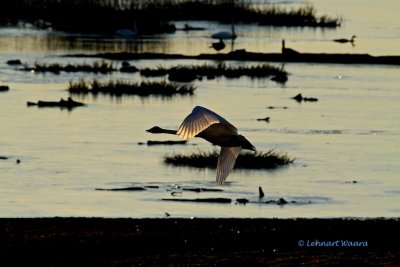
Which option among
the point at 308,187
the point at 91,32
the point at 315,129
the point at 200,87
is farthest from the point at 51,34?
the point at 308,187

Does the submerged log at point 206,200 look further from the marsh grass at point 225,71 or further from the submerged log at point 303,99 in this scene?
the marsh grass at point 225,71

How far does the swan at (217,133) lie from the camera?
1495 centimetres

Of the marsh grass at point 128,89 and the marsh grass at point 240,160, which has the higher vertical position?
the marsh grass at point 240,160

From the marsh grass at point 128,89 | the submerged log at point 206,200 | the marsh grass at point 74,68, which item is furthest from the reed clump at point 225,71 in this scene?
the submerged log at point 206,200

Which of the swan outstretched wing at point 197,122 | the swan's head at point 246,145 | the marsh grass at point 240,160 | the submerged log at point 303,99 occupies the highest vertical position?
the swan outstretched wing at point 197,122

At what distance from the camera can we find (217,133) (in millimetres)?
15922

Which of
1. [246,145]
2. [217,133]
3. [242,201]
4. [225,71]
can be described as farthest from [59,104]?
[246,145]
